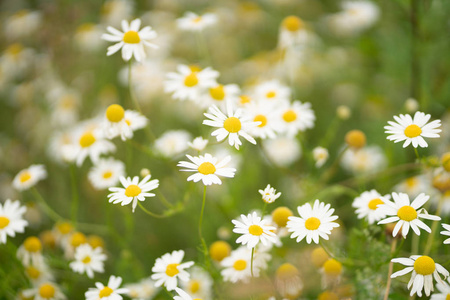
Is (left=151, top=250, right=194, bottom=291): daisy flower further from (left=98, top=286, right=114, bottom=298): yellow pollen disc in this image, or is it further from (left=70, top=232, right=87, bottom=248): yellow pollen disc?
(left=70, top=232, right=87, bottom=248): yellow pollen disc

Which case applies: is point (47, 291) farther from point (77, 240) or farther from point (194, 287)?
point (194, 287)

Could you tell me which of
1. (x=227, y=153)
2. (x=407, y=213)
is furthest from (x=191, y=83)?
(x=407, y=213)

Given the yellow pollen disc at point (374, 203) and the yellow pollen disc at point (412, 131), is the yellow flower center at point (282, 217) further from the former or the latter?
the yellow pollen disc at point (412, 131)

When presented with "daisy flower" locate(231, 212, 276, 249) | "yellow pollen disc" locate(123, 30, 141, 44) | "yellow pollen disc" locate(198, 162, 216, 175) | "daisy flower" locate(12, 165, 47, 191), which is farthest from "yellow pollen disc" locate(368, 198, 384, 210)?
"daisy flower" locate(12, 165, 47, 191)

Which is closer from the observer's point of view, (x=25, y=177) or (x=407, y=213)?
(x=407, y=213)

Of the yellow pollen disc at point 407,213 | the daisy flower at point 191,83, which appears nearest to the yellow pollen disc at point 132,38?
the daisy flower at point 191,83

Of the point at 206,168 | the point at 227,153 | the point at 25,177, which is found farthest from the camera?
the point at 227,153
